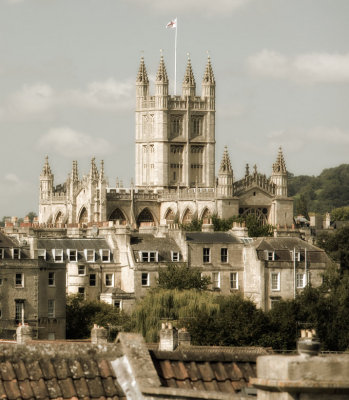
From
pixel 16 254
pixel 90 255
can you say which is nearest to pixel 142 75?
pixel 90 255

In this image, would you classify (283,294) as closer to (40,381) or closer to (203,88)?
(40,381)

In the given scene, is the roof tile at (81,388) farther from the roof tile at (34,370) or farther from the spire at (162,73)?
the spire at (162,73)

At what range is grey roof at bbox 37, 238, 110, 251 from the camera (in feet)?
333

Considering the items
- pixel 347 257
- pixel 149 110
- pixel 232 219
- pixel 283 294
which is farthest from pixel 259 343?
pixel 149 110

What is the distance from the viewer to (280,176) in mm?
175625

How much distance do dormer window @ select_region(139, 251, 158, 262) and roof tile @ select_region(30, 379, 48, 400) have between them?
285ft

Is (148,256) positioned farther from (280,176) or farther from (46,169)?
(46,169)

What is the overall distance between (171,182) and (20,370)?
175786mm

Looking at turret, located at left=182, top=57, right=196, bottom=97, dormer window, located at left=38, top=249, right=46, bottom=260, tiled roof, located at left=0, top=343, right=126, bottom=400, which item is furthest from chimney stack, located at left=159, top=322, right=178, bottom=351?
turret, located at left=182, top=57, right=196, bottom=97

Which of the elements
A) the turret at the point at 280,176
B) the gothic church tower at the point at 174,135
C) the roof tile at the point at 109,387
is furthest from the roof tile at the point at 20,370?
the gothic church tower at the point at 174,135

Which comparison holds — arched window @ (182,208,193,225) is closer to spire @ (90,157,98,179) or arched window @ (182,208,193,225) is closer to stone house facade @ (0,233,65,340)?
spire @ (90,157,98,179)

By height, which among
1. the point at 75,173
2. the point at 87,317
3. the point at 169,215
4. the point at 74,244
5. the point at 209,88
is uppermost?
the point at 209,88

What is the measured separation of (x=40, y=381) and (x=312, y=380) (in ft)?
15.5

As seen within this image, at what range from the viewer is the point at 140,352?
16.1m
